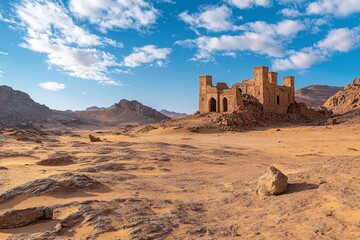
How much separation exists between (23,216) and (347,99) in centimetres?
4833

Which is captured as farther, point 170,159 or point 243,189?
point 170,159

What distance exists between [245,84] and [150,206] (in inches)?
1217

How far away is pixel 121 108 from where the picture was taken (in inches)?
3073

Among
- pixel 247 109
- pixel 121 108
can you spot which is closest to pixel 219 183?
pixel 247 109

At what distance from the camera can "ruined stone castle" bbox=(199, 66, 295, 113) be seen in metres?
31.6

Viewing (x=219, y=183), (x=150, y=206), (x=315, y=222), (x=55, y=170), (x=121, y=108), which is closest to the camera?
(x=315, y=222)

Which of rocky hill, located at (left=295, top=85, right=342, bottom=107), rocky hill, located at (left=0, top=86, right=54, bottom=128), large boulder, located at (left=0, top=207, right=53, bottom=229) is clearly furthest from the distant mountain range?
large boulder, located at (left=0, top=207, right=53, bottom=229)

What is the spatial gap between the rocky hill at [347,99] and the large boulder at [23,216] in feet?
139

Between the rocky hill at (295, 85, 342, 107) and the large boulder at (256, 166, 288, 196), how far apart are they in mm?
85638

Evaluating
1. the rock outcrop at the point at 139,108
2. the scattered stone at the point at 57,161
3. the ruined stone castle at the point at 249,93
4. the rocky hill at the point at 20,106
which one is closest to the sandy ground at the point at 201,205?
the scattered stone at the point at 57,161

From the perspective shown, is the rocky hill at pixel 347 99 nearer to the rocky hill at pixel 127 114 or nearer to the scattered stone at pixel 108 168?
the rocky hill at pixel 127 114

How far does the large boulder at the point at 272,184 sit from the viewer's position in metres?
5.73

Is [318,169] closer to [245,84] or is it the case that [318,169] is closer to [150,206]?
[150,206]

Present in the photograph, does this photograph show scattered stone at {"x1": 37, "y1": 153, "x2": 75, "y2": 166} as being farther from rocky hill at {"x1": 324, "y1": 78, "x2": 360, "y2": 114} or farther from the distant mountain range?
the distant mountain range
